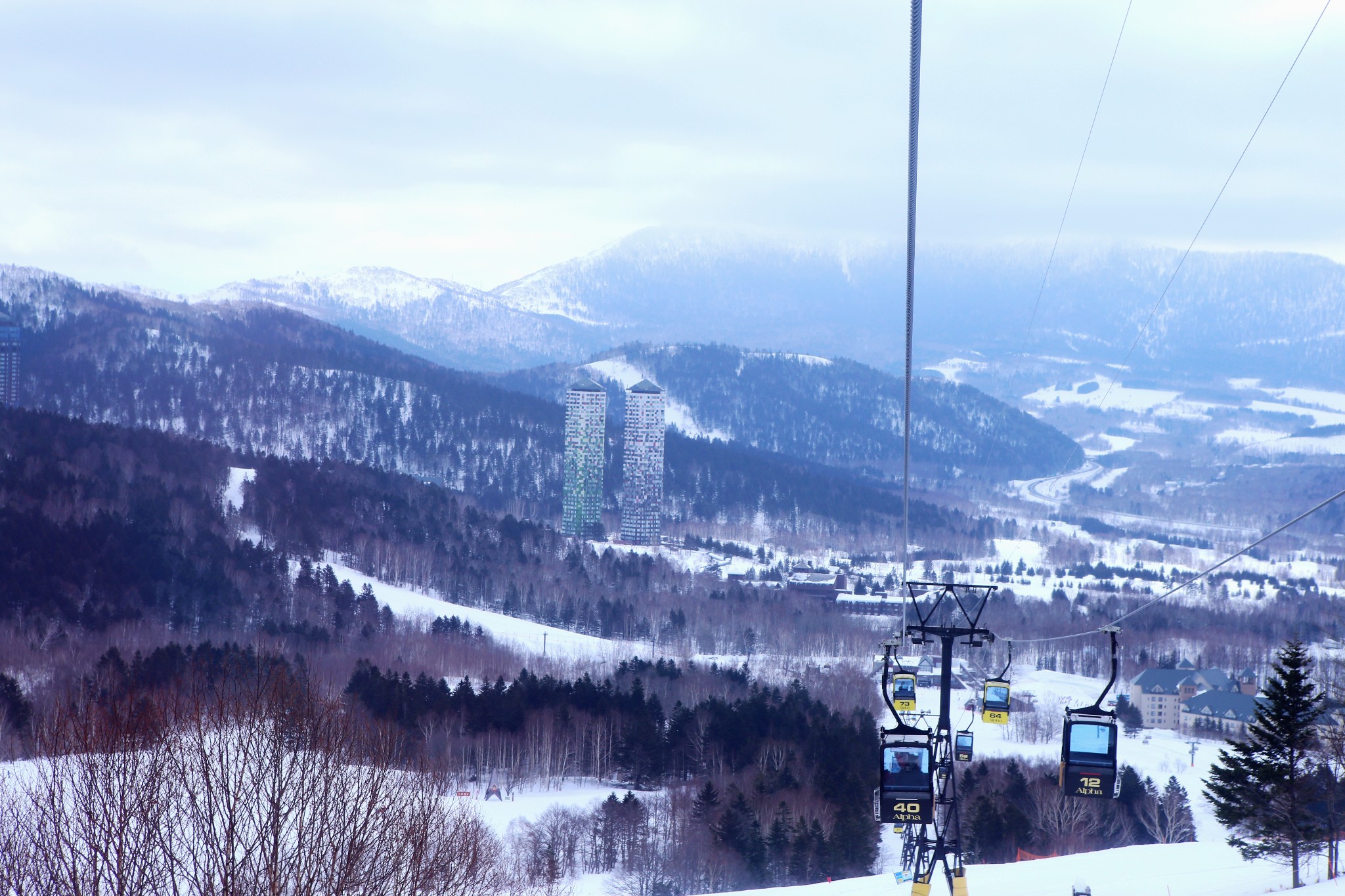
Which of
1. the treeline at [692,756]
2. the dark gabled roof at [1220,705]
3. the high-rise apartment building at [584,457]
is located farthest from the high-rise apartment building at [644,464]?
the treeline at [692,756]

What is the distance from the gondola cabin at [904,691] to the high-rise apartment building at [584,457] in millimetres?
122529

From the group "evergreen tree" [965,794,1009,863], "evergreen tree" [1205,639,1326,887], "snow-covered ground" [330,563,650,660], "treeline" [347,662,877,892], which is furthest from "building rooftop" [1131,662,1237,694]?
"evergreen tree" [1205,639,1326,887]

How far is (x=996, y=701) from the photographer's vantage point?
21.2 meters

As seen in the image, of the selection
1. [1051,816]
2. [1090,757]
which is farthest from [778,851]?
[1090,757]

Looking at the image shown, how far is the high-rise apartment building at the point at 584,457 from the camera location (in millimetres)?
145250

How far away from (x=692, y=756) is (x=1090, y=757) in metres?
39.4

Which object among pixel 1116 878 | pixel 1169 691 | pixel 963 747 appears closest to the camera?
pixel 963 747

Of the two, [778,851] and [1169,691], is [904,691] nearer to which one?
[778,851]

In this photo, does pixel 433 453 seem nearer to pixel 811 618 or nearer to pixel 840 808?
pixel 811 618

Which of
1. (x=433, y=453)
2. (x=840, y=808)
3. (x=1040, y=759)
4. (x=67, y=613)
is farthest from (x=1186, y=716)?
(x=433, y=453)

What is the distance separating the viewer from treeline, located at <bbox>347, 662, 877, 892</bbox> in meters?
41.0

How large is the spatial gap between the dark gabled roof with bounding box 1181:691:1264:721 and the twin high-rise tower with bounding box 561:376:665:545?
73.3 meters

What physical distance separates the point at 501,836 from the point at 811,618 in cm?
6646

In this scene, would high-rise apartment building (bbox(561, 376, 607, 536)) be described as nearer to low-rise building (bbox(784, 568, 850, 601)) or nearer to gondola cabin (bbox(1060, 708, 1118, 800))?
low-rise building (bbox(784, 568, 850, 601))
